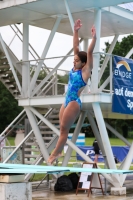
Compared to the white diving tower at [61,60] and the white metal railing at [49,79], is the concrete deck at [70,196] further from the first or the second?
the white metal railing at [49,79]

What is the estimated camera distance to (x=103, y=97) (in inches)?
696

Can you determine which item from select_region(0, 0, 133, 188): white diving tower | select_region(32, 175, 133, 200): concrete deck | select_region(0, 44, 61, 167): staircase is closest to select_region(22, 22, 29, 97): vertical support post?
select_region(0, 0, 133, 188): white diving tower

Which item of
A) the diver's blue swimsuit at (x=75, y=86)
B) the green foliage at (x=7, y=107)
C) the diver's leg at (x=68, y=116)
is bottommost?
the diver's leg at (x=68, y=116)

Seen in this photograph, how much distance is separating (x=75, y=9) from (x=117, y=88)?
3161 mm

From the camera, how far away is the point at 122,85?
18.4 m

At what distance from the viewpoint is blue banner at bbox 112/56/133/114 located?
1805 centimetres

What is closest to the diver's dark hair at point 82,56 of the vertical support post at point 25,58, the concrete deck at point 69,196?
the concrete deck at point 69,196

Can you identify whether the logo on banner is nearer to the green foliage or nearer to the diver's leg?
the diver's leg

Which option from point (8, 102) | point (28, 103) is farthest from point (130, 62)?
point (8, 102)

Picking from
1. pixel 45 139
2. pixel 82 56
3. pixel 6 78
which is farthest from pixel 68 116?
pixel 6 78

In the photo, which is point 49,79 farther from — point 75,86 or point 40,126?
point 75,86

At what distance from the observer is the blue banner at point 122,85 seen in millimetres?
18047

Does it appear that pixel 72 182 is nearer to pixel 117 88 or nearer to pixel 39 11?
pixel 117 88

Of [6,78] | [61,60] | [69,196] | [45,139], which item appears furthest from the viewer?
[6,78]
